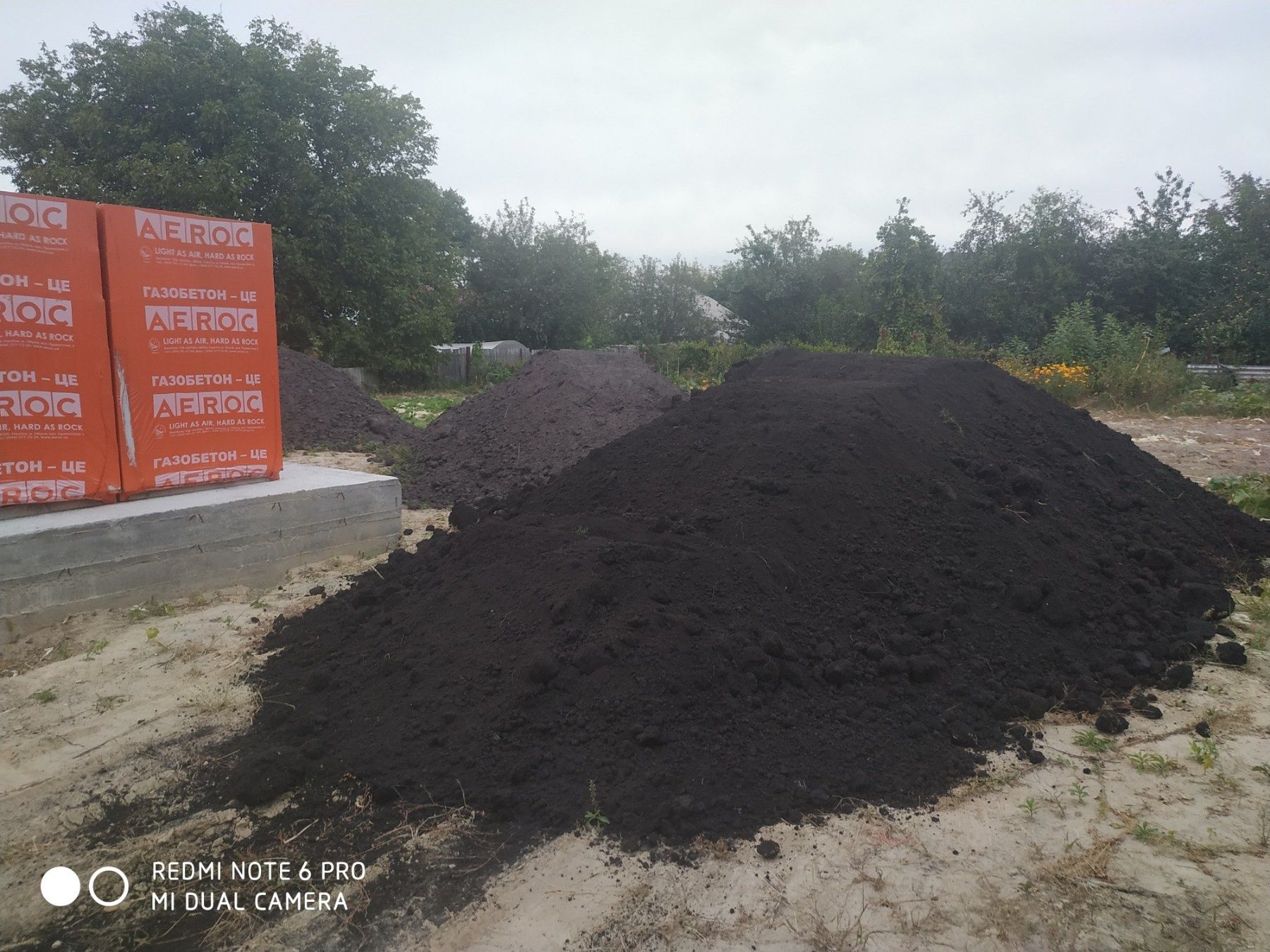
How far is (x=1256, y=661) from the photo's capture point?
153 inches

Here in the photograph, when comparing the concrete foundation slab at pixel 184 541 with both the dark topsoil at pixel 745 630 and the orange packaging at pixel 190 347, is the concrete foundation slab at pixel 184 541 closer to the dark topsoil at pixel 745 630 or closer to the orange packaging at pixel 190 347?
the orange packaging at pixel 190 347

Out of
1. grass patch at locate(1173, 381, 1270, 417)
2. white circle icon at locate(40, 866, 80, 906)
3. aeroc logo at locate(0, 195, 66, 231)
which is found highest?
aeroc logo at locate(0, 195, 66, 231)

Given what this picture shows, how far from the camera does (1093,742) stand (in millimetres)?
3123

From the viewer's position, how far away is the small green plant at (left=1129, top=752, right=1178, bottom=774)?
2.93 meters

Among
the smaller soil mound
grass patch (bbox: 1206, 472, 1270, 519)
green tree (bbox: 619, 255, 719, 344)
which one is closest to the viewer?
grass patch (bbox: 1206, 472, 1270, 519)

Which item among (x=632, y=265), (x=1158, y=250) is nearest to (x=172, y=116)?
(x=632, y=265)

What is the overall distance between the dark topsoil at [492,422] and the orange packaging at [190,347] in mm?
2621

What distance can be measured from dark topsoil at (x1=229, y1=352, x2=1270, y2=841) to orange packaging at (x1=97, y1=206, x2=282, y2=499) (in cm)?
152

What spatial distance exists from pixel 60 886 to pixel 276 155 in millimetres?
18190

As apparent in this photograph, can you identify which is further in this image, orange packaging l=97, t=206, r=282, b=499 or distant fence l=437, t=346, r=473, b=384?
distant fence l=437, t=346, r=473, b=384

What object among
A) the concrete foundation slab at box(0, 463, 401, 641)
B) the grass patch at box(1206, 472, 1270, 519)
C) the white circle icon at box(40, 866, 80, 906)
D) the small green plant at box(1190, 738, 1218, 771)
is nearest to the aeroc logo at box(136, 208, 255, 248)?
the concrete foundation slab at box(0, 463, 401, 641)

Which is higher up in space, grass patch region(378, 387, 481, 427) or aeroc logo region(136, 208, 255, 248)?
aeroc logo region(136, 208, 255, 248)

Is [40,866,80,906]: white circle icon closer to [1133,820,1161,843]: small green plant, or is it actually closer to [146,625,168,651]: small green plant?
[146,625,168,651]: small green plant

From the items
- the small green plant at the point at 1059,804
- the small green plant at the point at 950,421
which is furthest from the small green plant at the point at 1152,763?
the small green plant at the point at 950,421
